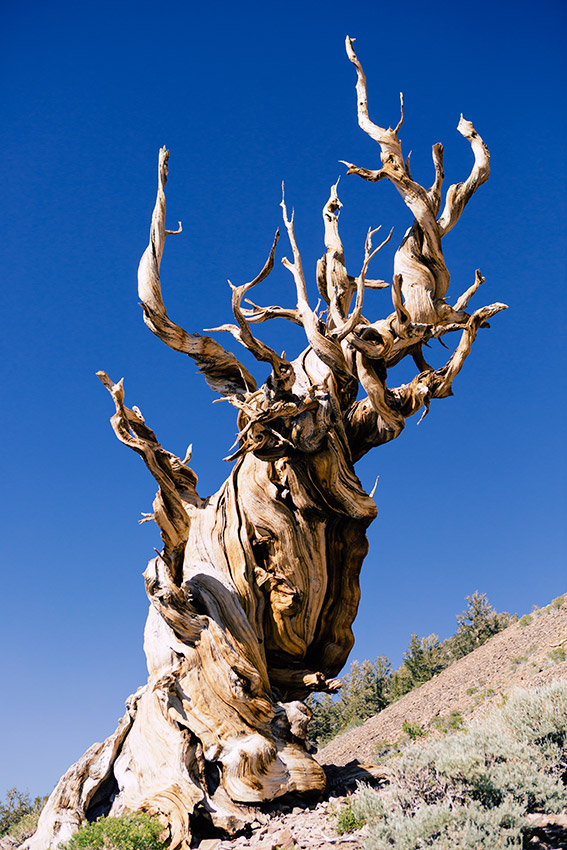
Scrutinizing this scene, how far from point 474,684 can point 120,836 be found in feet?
25.3

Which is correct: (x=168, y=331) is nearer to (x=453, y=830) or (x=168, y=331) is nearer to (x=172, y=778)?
(x=172, y=778)

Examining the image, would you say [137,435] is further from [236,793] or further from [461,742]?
[461,742]

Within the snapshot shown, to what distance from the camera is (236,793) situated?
18.4ft

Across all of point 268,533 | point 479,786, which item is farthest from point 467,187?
point 479,786

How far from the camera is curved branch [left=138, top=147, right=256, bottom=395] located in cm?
682

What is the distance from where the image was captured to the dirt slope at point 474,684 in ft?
31.1

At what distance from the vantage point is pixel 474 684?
37.6 feet

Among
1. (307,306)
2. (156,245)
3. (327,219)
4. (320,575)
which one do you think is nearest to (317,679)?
(320,575)

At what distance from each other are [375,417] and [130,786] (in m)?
4.07

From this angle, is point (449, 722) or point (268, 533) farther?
point (449, 722)

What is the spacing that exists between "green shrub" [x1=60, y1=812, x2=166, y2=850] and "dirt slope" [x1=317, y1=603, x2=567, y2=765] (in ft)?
12.9

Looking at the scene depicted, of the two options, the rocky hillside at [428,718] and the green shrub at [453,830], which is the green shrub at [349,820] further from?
the green shrub at [453,830]

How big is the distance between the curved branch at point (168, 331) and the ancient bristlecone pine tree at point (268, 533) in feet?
0.05

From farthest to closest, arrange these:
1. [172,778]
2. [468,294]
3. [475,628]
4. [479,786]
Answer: [475,628]
[468,294]
[172,778]
[479,786]
